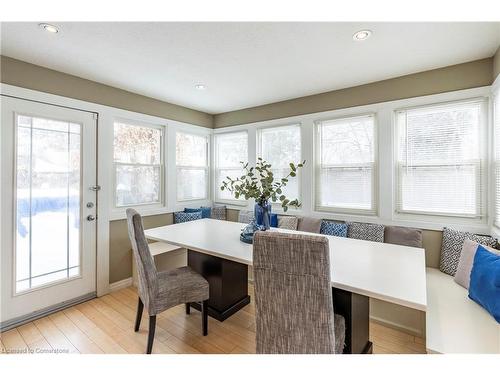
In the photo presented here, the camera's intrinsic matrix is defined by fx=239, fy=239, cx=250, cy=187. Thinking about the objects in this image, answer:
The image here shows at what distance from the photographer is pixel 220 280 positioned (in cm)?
229

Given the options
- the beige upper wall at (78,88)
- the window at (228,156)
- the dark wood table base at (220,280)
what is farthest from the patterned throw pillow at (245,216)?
the beige upper wall at (78,88)

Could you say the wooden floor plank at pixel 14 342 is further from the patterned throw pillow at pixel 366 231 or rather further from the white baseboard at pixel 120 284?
the patterned throw pillow at pixel 366 231

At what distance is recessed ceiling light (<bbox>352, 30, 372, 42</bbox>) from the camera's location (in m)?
1.86

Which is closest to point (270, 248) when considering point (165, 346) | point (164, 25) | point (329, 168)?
point (165, 346)

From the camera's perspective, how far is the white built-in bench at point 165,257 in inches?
119

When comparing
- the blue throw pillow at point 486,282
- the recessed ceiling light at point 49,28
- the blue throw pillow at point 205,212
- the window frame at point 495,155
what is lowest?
the blue throw pillow at point 486,282

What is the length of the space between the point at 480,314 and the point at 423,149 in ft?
5.42

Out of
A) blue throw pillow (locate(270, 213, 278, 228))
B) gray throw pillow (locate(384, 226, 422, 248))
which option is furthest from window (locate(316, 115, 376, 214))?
blue throw pillow (locate(270, 213, 278, 228))

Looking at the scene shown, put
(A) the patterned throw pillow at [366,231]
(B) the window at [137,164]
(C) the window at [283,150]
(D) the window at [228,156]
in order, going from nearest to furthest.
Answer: (A) the patterned throw pillow at [366,231] → (B) the window at [137,164] → (C) the window at [283,150] → (D) the window at [228,156]

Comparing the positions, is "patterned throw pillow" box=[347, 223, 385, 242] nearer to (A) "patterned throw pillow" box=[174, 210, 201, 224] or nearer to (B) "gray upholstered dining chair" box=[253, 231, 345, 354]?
(B) "gray upholstered dining chair" box=[253, 231, 345, 354]

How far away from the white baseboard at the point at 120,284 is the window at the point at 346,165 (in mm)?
2727

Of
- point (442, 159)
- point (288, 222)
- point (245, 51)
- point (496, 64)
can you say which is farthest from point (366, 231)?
point (245, 51)

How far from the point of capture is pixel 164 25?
5.77 feet

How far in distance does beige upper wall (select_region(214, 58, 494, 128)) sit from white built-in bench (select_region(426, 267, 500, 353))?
197 centimetres
